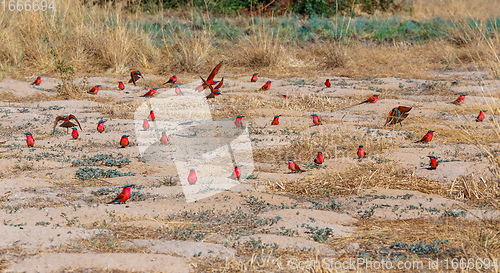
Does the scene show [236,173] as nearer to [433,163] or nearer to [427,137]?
[433,163]

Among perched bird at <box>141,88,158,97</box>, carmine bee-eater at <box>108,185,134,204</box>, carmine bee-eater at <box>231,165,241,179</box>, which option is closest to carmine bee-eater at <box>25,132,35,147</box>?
carmine bee-eater at <box>108,185,134,204</box>

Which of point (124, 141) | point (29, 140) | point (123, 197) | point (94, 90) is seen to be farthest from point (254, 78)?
point (123, 197)

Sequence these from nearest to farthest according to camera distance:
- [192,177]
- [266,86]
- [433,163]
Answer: [192,177], [433,163], [266,86]

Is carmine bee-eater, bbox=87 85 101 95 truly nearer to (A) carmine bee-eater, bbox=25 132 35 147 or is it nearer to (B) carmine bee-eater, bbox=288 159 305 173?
(A) carmine bee-eater, bbox=25 132 35 147

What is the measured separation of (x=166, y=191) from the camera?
172 inches

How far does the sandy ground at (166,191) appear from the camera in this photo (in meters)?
3.21

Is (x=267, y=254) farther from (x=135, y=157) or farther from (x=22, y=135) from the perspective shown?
(x=22, y=135)

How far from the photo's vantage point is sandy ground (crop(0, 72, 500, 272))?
3211 millimetres

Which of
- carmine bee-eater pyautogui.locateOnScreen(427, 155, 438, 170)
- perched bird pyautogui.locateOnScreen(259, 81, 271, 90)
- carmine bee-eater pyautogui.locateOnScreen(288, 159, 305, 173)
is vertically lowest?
perched bird pyautogui.locateOnScreen(259, 81, 271, 90)

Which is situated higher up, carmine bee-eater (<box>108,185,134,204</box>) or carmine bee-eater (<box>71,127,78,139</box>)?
carmine bee-eater (<box>108,185,134,204</box>)

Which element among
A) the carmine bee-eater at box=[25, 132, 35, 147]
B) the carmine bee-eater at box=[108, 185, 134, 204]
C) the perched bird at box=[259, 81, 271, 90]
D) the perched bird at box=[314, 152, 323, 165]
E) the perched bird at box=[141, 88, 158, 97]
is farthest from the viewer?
the perched bird at box=[259, 81, 271, 90]

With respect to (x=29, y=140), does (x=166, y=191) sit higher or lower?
higher

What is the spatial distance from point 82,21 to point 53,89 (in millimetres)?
1716

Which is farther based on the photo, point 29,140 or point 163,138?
point 163,138
